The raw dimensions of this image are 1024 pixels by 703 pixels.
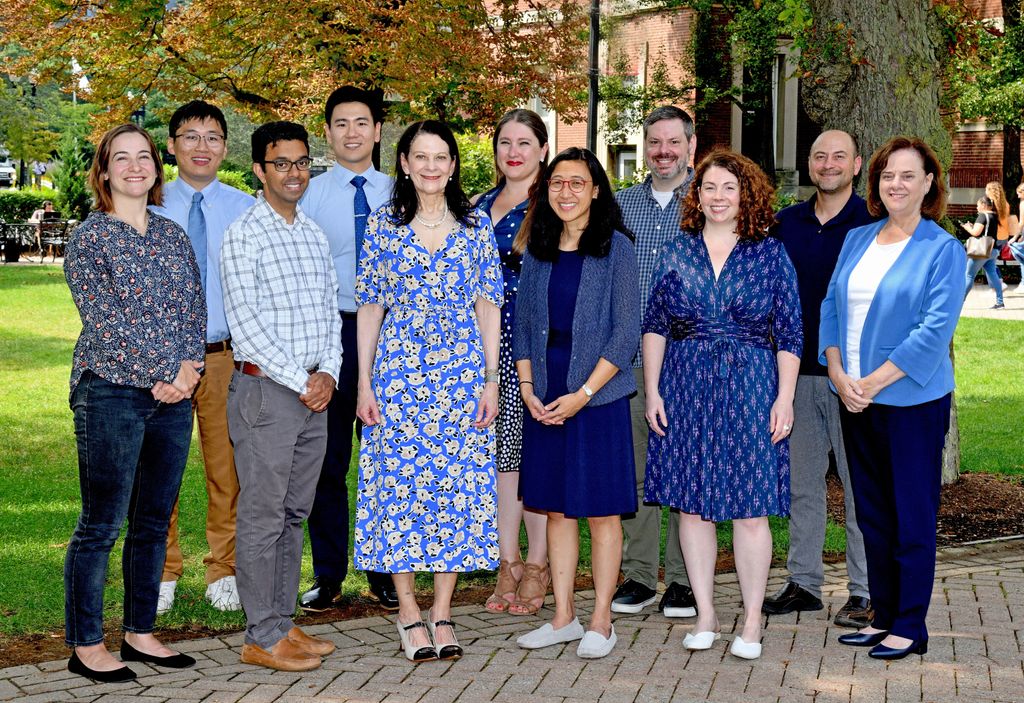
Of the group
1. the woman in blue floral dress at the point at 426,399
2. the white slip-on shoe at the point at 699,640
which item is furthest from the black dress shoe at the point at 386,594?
the white slip-on shoe at the point at 699,640

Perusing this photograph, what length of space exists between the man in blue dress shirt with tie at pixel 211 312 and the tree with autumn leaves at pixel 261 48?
6297 millimetres

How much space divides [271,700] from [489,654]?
1038 millimetres

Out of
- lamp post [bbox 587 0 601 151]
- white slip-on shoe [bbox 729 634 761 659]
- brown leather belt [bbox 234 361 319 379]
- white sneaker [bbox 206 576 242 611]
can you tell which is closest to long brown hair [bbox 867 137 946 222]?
white slip-on shoe [bbox 729 634 761 659]

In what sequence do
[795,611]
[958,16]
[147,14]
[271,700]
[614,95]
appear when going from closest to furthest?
[271,700] < [795,611] < [958,16] < [147,14] < [614,95]

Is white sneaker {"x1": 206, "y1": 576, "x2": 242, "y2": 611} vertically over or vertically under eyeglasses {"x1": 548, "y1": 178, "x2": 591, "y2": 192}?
under

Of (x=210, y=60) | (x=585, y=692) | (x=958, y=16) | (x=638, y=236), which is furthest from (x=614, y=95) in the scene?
(x=585, y=692)

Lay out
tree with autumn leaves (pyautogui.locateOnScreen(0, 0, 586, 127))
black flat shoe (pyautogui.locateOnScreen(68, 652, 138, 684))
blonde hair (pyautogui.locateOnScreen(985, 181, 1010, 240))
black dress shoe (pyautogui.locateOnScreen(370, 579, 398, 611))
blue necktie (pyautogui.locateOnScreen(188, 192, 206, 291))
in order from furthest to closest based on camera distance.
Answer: blonde hair (pyautogui.locateOnScreen(985, 181, 1010, 240))
tree with autumn leaves (pyautogui.locateOnScreen(0, 0, 586, 127))
black dress shoe (pyautogui.locateOnScreen(370, 579, 398, 611))
blue necktie (pyautogui.locateOnScreen(188, 192, 206, 291))
black flat shoe (pyautogui.locateOnScreen(68, 652, 138, 684))

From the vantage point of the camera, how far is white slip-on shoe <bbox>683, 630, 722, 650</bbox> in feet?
18.1

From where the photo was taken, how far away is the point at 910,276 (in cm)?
538

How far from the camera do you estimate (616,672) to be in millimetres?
5277

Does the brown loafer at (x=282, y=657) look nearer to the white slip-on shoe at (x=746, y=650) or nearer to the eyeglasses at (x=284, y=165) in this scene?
the white slip-on shoe at (x=746, y=650)

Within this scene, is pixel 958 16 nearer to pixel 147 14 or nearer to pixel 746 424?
pixel 746 424

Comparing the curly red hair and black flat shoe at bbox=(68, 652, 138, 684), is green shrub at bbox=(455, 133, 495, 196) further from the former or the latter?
black flat shoe at bbox=(68, 652, 138, 684)

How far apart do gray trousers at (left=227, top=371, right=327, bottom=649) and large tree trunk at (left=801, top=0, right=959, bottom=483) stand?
4.71 meters
